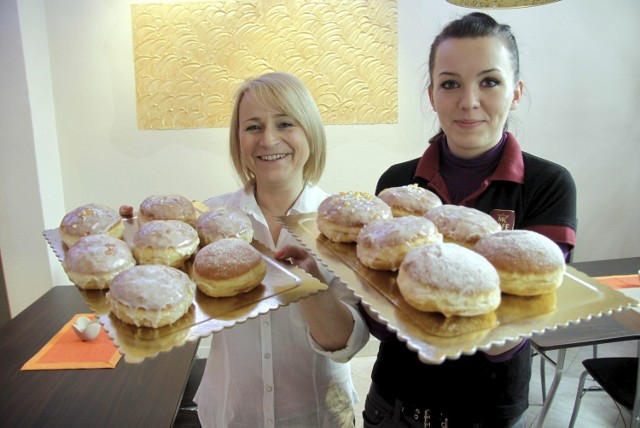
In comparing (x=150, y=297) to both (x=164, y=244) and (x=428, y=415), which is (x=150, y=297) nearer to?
(x=164, y=244)

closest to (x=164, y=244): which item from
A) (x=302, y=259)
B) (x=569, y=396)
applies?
(x=302, y=259)

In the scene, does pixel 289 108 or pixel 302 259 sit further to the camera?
pixel 289 108

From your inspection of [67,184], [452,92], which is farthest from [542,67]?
[67,184]

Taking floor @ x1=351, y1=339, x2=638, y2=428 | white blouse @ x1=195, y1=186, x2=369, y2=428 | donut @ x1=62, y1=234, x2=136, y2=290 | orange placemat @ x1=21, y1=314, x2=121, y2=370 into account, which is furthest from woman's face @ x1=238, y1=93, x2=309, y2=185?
floor @ x1=351, y1=339, x2=638, y2=428

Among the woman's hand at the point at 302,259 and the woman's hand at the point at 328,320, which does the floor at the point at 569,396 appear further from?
the woman's hand at the point at 302,259

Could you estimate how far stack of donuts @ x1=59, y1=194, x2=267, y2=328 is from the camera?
1.09 m

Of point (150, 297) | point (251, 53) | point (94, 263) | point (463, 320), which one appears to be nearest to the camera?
point (463, 320)

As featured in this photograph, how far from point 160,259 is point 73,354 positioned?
4.40 ft

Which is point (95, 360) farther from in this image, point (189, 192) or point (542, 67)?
point (542, 67)

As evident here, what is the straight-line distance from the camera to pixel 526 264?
1.05 m

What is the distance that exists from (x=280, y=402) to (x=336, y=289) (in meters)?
0.55

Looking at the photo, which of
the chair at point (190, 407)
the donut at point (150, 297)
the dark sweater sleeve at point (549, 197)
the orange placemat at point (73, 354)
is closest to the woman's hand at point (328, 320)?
the donut at point (150, 297)

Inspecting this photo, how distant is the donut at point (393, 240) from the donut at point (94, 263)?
75 cm

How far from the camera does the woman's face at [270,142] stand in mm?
1862
